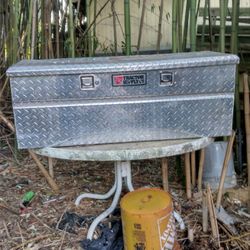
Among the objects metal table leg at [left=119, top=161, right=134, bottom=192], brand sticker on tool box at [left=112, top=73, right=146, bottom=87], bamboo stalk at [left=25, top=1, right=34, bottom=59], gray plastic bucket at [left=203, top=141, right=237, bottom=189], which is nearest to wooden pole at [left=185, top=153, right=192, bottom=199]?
gray plastic bucket at [left=203, top=141, right=237, bottom=189]

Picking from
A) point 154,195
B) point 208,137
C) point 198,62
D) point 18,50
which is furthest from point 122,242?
point 18,50

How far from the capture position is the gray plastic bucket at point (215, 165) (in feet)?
6.88

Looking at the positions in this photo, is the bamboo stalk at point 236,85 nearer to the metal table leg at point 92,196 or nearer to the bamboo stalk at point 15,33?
the metal table leg at point 92,196

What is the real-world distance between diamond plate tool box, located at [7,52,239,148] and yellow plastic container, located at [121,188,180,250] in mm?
237

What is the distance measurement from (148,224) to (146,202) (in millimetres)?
103

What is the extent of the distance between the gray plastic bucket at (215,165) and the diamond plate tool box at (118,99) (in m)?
0.59

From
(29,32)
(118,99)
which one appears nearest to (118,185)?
(118,99)

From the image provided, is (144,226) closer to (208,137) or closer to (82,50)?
(208,137)

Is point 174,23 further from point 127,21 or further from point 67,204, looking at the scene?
point 67,204

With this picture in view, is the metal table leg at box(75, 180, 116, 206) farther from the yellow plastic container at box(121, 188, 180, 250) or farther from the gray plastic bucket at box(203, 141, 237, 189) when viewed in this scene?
the gray plastic bucket at box(203, 141, 237, 189)

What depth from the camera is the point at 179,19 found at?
211 centimetres

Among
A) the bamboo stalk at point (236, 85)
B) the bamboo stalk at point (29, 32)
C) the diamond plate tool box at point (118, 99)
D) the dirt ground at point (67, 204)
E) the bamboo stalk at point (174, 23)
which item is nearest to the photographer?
the diamond plate tool box at point (118, 99)

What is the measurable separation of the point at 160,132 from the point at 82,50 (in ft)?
4.95

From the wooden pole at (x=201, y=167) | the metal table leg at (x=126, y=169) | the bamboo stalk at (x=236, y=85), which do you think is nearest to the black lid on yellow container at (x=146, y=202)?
the metal table leg at (x=126, y=169)
